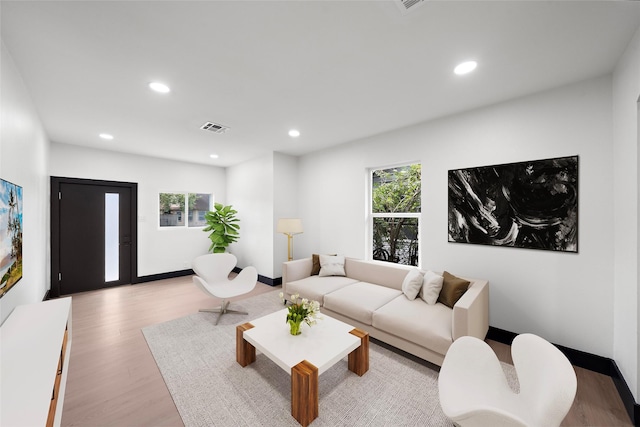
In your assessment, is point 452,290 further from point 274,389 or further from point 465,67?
point 465,67

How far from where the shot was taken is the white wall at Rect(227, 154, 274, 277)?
4.90 m

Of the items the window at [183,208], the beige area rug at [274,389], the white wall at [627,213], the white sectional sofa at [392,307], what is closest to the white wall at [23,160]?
the beige area rug at [274,389]

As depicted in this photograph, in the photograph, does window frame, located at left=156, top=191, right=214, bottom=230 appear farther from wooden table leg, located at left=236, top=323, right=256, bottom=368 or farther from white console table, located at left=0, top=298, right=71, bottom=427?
wooden table leg, located at left=236, top=323, right=256, bottom=368

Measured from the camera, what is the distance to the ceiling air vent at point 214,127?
11.0 feet

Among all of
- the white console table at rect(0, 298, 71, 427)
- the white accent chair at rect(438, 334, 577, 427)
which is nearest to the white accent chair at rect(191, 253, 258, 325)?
the white console table at rect(0, 298, 71, 427)

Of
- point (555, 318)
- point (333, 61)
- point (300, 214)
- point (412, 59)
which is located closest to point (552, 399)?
point (555, 318)

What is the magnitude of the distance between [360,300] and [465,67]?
8.26 feet

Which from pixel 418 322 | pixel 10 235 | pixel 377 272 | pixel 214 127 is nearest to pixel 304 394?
pixel 418 322

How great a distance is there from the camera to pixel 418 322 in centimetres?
231

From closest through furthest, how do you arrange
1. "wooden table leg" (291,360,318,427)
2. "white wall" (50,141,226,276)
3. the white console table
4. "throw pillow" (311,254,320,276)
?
the white console table → "wooden table leg" (291,360,318,427) → "throw pillow" (311,254,320,276) → "white wall" (50,141,226,276)

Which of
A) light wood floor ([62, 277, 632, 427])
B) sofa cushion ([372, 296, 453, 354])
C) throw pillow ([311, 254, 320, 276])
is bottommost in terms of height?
light wood floor ([62, 277, 632, 427])

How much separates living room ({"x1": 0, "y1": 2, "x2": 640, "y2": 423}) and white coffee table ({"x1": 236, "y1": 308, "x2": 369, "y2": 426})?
5.46 ft

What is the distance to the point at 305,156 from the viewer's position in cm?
505

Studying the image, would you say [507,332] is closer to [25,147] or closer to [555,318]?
[555,318]
